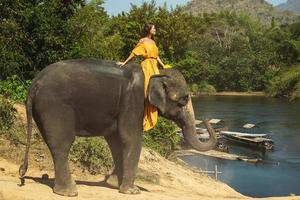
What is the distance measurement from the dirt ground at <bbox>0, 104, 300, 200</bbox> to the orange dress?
1064 millimetres

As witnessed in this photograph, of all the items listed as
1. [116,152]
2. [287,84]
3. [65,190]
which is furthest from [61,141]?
[287,84]

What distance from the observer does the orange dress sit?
7.68m

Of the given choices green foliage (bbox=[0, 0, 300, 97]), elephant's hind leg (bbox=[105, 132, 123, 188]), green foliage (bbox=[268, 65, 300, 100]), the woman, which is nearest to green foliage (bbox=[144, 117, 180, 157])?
green foliage (bbox=[0, 0, 300, 97])

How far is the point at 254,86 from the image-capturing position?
204 feet

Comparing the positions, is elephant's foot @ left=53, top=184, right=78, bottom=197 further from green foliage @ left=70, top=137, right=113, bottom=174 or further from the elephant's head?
green foliage @ left=70, top=137, right=113, bottom=174

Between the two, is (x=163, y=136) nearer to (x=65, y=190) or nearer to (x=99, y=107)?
(x=99, y=107)

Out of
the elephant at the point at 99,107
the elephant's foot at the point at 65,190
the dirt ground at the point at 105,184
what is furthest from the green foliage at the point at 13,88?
the elephant's foot at the point at 65,190

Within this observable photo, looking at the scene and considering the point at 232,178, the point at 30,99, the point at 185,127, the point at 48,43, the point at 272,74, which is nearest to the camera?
the point at 30,99

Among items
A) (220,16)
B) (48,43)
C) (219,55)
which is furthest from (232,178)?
(220,16)

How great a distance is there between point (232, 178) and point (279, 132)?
1181cm

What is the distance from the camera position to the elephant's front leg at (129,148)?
7.56 m

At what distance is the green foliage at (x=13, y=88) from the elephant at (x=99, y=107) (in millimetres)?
4924

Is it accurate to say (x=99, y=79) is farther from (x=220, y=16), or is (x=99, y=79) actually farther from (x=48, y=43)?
(x=220, y=16)

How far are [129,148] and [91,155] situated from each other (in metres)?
3.00
